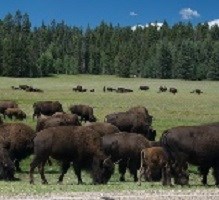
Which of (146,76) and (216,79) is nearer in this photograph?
(216,79)

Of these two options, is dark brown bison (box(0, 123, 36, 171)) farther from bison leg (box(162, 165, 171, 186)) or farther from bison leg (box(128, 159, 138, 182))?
bison leg (box(162, 165, 171, 186))

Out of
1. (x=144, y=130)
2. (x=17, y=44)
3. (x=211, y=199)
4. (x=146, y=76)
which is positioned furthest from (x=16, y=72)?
(x=211, y=199)

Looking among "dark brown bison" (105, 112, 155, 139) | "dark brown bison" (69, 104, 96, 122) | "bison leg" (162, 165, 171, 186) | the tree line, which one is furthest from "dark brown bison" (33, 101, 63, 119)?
the tree line

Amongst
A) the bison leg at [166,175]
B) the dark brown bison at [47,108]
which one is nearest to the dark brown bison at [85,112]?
the dark brown bison at [47,108]

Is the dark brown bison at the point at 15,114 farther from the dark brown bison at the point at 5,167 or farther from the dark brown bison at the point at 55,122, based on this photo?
the dark brown bison at the point at 5,167

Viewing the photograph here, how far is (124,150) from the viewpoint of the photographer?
21.2 meters

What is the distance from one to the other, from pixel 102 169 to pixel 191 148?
329 cm

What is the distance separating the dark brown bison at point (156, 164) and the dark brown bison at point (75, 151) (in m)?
1.44

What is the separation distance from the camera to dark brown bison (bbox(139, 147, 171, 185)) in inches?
710

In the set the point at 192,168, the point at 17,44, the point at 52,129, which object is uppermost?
the point at 17,44

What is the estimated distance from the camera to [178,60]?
148500mm

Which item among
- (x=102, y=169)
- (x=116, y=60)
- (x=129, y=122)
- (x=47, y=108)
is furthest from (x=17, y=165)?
(x=116, y=60)

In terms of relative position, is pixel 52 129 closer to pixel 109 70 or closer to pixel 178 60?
pixel 178 60

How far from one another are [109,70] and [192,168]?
141200 millimetres
